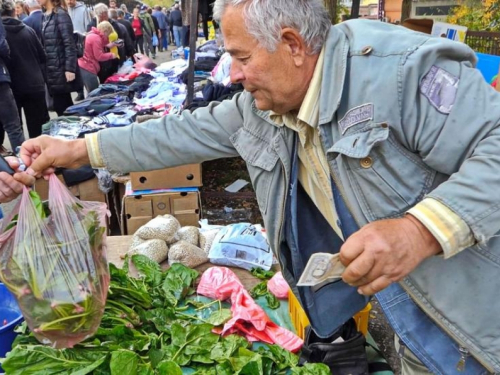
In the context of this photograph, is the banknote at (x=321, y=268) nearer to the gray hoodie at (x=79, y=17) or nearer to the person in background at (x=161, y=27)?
the gray hoodie at (x=79, y=17)

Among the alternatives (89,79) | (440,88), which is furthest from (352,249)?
(89,79)

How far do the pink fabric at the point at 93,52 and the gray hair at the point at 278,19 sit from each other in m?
7.19

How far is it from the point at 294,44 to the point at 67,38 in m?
5.55

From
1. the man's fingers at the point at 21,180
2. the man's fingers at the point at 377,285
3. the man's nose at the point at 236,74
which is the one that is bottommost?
the man's fingers at the point at 21,180

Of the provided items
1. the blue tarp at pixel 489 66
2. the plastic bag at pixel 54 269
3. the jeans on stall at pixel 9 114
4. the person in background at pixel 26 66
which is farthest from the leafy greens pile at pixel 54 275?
the person in background at pixel 26 66

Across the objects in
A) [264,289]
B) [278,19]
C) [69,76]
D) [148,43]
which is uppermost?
[278,19]

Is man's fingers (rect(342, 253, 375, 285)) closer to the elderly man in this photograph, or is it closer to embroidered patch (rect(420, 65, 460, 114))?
the elderly man

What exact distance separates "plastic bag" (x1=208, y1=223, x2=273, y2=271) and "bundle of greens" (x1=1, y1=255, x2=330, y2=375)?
0.34 meters

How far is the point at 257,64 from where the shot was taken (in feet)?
4.65

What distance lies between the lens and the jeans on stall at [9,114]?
552 centimetres

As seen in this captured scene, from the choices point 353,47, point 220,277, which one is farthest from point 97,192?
point 353,47

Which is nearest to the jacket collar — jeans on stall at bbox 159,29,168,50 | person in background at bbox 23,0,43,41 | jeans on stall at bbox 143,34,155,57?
person in background at bbox 23,0,43,41

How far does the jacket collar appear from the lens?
1.37 m

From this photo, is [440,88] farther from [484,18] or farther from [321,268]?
[484,18]
